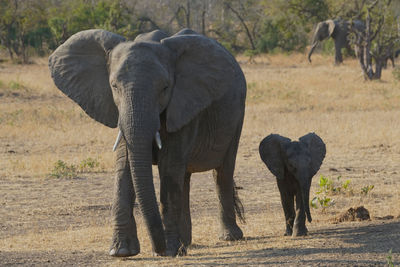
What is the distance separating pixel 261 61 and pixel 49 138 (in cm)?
2310

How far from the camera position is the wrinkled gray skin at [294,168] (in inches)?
305

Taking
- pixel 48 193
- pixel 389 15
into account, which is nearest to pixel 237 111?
pixel 48 193

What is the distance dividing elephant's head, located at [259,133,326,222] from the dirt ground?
56cm

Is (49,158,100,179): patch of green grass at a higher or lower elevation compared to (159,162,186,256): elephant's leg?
lower

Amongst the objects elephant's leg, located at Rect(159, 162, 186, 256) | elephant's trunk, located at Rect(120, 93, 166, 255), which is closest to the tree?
elephant's leg, located at Rect(159, 162, 186, 256)

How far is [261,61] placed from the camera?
37.6 meters

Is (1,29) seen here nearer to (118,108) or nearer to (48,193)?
(48,193)

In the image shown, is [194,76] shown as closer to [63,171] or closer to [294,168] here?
[294,168]

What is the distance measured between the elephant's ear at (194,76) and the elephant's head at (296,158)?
995 millimetres

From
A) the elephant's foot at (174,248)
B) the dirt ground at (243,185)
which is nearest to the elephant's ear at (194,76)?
the elephant's foot at (174,248)

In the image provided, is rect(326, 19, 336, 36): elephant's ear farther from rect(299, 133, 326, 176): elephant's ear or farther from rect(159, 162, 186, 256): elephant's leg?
rect(159, 162, 186, 256): elephant's leg

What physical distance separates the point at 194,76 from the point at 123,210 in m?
1.28

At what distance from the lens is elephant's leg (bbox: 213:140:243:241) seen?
8227mm

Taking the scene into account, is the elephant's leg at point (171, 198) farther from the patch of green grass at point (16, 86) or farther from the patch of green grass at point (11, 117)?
the patch of green grass at point (16, 86)
